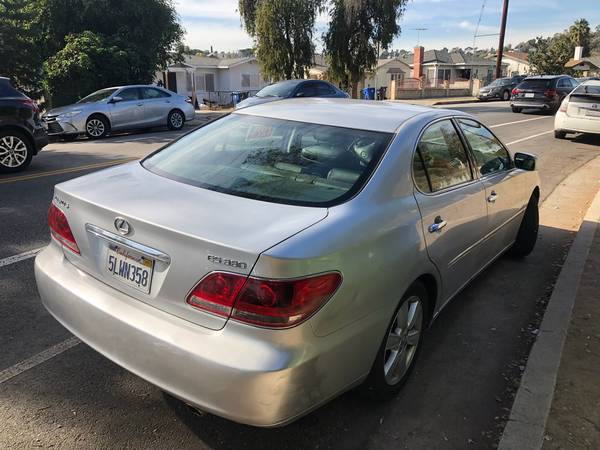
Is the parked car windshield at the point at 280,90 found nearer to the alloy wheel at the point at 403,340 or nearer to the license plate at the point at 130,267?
the alloy wheel at the point at 403,340

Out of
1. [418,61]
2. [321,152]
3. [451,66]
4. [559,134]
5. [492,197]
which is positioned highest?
[418,61]

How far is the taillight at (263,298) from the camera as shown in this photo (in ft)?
6.93

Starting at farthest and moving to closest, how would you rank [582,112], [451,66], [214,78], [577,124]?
[451,66], [214,78], [577,124], [582,112]

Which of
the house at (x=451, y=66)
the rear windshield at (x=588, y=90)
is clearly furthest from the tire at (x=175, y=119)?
the house at (x=451, y=66)

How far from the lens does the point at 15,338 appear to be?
347 cm

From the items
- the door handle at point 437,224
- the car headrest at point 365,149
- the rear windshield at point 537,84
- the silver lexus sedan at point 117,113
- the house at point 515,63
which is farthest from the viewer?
the house at point 515,63

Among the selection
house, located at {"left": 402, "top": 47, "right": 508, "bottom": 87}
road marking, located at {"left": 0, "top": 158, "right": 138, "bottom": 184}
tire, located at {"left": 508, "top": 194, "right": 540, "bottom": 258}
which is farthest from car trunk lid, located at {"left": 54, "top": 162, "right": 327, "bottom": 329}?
house, located at {"left": 402, "top": 47, "right": 508, "bottom": 87}

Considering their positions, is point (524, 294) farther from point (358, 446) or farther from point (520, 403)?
point (358, 446)

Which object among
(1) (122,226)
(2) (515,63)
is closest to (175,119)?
(1) (122,226)

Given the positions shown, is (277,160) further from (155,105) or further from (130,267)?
(155,105)

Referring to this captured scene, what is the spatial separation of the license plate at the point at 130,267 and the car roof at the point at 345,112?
4.68ft

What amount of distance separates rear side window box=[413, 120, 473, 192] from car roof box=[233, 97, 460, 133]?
0.13 m

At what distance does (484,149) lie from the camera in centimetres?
422

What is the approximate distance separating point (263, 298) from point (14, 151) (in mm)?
8323
